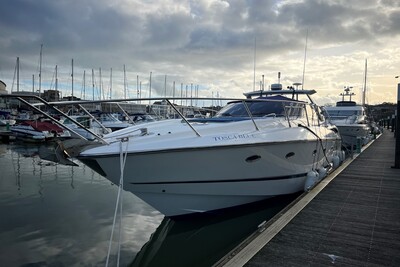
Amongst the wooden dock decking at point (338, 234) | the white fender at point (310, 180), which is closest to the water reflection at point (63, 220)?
the wooden dock decking at point (338, 234)

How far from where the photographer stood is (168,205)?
6.27 metres

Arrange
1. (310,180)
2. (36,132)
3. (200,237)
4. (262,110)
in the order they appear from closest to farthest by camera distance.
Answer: (200,237), (310,180), (262,110), (36,132)

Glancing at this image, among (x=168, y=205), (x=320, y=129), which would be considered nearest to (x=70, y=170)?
(x=168, y=205)

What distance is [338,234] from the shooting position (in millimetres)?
5098

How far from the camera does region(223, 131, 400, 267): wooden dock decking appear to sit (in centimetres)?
423

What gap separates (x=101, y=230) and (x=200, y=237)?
182 cm

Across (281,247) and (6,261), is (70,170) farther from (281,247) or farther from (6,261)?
(281,247)

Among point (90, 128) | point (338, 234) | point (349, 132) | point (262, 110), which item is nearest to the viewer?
point (338, 234)

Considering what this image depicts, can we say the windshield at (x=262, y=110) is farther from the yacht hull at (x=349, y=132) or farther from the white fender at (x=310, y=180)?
the yacht hull at (x=349, y=132)

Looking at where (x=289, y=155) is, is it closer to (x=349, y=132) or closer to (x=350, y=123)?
(x=349, y=132)

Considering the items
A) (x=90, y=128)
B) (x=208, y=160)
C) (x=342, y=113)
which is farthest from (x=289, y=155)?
(x=342, y=113)

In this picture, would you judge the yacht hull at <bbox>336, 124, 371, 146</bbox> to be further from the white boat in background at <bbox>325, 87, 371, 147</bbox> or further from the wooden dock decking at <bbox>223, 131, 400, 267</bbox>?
the wooden dock decking at <bbox>223, 131, 400, 267</bbox>

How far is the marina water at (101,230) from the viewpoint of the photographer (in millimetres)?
5551

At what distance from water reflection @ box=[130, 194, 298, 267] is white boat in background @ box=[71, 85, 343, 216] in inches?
12.1
